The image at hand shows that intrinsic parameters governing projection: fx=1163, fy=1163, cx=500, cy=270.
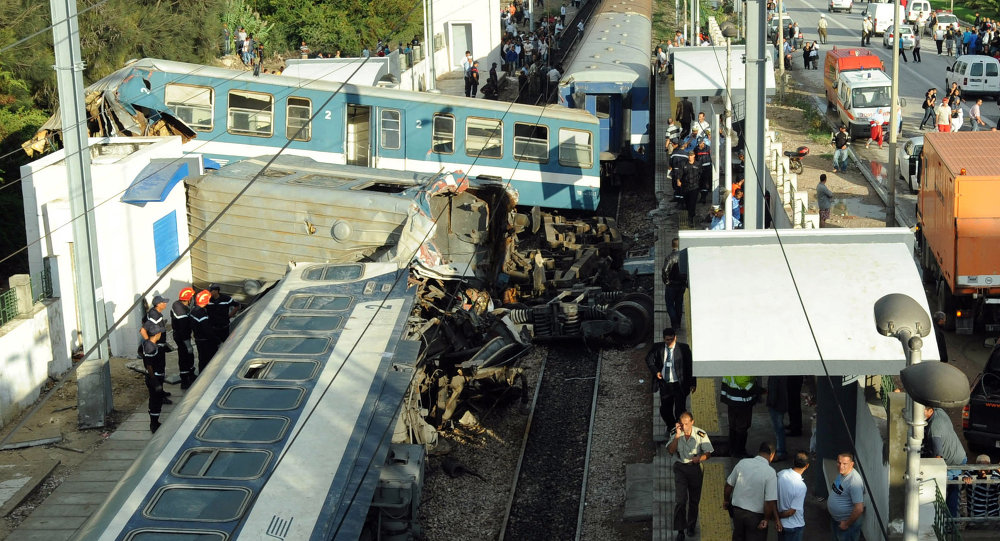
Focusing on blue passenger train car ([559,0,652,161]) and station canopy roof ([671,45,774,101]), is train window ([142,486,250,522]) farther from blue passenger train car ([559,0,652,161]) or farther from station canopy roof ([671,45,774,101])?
blue passenger train car ([559,0,652,161])

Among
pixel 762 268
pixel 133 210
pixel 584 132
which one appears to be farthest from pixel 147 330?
pixel 584 132

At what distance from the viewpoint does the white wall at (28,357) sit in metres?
15.4

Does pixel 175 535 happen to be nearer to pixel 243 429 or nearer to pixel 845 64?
pixel 243 429

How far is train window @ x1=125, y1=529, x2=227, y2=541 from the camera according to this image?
8.66 m

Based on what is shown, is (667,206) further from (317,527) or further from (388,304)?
(317,527)

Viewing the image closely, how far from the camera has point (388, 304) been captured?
13898 millimetres

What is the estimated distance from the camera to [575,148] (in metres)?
23.9

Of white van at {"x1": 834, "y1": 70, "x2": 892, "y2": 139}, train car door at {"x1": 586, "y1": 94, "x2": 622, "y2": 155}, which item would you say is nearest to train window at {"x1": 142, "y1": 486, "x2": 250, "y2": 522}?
train car door at {"x1": 586, "y1": 94, "x2": 622, "y2": 155}

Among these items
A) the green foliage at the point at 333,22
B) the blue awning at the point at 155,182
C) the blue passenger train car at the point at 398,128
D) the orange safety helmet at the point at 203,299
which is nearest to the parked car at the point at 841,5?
the green foliage at the point at 333,22

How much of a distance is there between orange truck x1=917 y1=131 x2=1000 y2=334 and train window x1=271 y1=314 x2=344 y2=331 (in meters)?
9.49

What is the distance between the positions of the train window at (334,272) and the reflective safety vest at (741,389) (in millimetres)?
5073

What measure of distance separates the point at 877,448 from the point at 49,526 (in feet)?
28.1

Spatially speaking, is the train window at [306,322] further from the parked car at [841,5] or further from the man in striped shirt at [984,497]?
the parked car at [841,5]

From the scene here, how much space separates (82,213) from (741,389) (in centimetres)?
865
